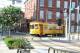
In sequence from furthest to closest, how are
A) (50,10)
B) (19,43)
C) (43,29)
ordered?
(50,10) → (43,29) → (19,43)

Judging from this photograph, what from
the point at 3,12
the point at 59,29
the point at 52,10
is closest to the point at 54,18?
the point at 52,10

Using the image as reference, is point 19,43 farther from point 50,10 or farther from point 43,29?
point 50,10

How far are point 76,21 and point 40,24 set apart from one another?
2161 cm

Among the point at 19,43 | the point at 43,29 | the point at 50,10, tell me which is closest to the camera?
the point at 19,43

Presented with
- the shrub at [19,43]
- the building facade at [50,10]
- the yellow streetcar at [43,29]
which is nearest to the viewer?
the shrub at [19,43]

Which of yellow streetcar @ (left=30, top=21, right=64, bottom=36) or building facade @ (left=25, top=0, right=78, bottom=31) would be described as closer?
yellow streetcar @ (left=30, top=21, right=64, bottom=36)

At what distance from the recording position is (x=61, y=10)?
8356cm

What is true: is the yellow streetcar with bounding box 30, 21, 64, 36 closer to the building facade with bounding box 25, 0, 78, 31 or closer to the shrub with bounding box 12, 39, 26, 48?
the building facade with bounding box 25, 0, 78, 31

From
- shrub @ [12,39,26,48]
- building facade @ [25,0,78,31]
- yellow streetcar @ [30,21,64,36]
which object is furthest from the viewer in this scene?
building facade @ [25,0,78,31]

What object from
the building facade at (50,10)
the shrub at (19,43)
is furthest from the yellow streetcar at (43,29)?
the shrub at (19,43)

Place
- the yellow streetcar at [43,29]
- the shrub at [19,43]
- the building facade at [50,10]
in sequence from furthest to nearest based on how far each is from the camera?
the building facade at [50,10], the yellow streetcar at [43,29], the shrub at [19,43]

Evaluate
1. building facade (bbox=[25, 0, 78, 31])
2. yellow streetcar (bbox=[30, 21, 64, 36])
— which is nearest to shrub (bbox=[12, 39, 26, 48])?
yellow streetcar (bbox=[30, 21, 64, 36])

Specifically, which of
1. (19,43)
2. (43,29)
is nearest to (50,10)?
(43,29)

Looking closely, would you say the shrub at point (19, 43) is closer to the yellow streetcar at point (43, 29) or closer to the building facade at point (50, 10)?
the yellow streetcar at point (43, 29)
